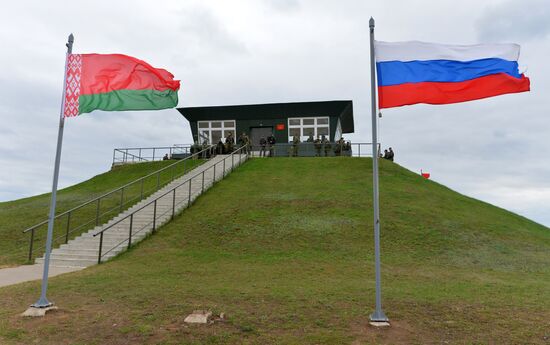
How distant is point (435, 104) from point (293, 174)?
15101 millimetres

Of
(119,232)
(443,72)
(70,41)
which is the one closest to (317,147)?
(119,232)

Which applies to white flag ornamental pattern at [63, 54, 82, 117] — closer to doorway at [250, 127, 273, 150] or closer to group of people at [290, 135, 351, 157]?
group of people at [290, 135, 351, 157]

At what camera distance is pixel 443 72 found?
7.09 m

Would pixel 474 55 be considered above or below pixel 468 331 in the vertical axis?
above

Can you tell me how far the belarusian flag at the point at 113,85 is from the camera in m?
7.36

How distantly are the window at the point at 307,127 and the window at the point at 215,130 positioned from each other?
17.1ft

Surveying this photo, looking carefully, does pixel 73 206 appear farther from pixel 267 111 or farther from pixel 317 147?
pixel 267 111

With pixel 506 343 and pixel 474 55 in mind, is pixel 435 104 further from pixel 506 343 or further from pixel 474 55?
pixel 506 343

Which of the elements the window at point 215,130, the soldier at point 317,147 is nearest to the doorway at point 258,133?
the window at point 215,130

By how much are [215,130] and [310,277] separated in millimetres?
27192

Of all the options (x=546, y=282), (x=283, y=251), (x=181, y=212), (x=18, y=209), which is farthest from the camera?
(x=18, y=209)

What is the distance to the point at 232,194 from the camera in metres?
18.1

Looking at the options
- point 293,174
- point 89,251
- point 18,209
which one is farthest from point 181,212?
point 18,209

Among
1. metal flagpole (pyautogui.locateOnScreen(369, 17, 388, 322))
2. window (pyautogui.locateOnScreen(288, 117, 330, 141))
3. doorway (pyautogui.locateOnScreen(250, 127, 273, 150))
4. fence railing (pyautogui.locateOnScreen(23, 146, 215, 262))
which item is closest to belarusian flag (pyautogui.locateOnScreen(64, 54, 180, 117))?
metal flagpole (pyautogui.locateOnScreen(369, 17, 388, 322))
